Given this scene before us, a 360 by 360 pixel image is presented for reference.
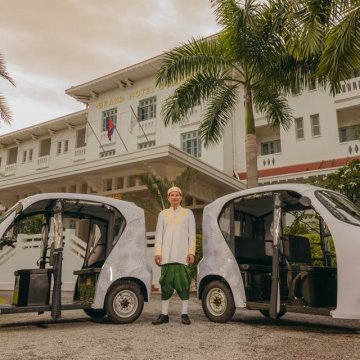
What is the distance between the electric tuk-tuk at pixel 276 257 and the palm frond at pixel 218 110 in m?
6.60

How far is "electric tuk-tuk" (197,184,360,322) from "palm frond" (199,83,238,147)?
6.60 m

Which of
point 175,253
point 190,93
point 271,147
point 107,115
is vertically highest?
point 107,115

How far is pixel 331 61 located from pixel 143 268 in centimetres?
610

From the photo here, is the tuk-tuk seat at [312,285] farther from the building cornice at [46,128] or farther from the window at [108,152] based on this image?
the building cornice at [46,128]

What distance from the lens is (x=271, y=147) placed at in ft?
74.7

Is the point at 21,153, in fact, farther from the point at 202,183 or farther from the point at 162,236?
the point at 162,236

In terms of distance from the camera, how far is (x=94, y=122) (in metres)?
27.5

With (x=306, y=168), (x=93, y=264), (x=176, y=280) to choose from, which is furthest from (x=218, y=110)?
(x=176, y=280)

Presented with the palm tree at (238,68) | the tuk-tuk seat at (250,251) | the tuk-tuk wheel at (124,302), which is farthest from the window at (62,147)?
the tuk-tuk wheel at (124,302)

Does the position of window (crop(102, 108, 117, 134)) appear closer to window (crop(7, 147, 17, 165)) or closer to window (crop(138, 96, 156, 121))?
window (crop(138, 96, 156, 121))

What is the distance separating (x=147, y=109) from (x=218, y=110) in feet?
40.1

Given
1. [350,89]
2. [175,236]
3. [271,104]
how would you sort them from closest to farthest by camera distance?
[175,236] → [271,104] → [350,89]

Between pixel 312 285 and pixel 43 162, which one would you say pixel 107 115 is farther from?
pixel 312 285

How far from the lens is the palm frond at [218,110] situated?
1365cm
